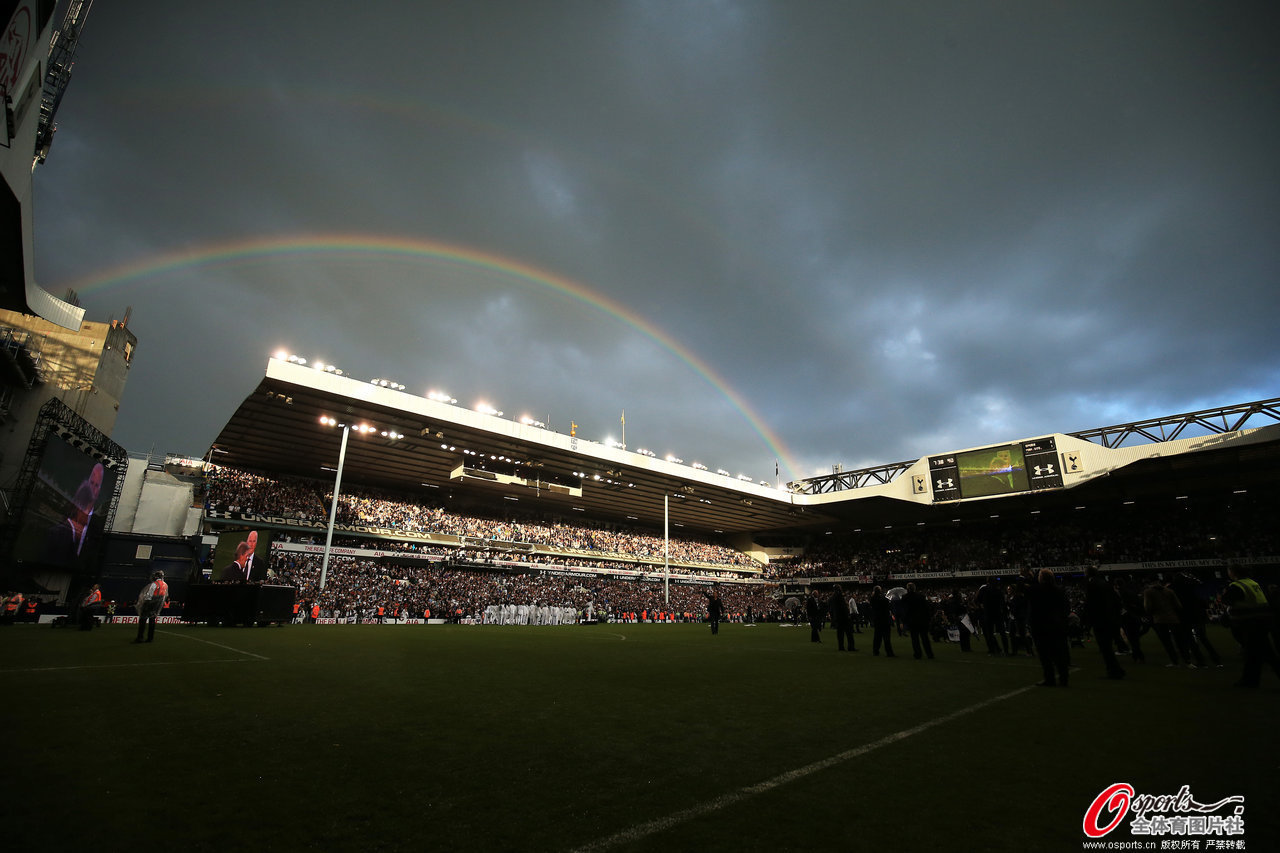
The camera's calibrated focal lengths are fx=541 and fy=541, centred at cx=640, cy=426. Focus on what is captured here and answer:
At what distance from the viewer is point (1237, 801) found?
9.82 ft

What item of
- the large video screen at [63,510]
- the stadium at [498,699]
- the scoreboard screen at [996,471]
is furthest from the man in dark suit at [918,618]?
the scoreboard screen at [996,471]

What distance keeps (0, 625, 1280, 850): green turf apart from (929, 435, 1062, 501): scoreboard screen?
117ft

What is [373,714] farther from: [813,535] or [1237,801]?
[813,535]

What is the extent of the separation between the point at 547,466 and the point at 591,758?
37368mm

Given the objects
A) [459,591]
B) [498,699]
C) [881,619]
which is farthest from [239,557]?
[881,619]

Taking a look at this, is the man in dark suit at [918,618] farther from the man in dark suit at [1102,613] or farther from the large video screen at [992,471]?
the large video screen at [992,471]

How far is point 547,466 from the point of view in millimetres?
40656

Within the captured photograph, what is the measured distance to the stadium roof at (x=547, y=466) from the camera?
2992cm

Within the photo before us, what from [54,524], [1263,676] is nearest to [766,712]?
[1263,676]

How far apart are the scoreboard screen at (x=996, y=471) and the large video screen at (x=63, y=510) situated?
50.9 meters

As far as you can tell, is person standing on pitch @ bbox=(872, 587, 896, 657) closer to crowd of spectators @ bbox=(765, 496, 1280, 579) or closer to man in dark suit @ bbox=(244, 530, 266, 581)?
man in dark suit @ bbox=(244, 530, 266, 581)

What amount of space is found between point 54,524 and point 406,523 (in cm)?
1946

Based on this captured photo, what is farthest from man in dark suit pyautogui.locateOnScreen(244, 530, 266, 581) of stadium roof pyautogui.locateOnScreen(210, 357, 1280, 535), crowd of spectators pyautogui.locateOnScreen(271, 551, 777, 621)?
stadium roof pyautogui.locateOnScreen(210, 357, 1280, 535)

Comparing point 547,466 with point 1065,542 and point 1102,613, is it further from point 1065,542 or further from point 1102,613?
point 1065,542
